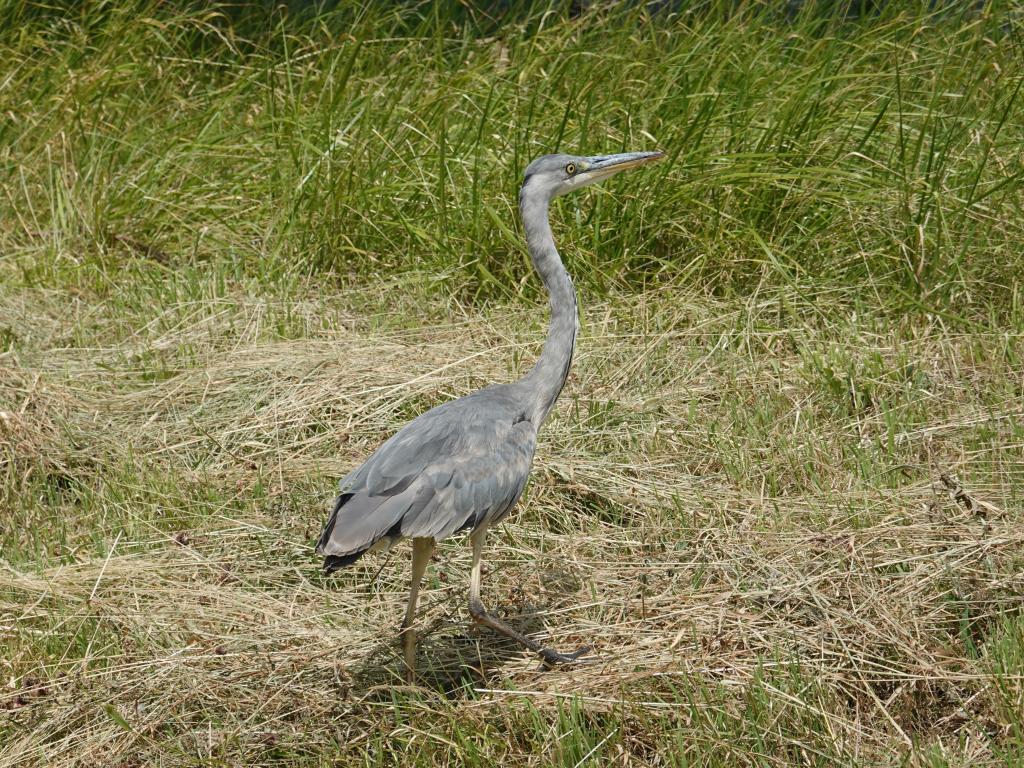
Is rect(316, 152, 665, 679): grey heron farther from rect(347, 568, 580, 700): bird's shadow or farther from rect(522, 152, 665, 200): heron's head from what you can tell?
rect(522, 152, 665, 200): heron's head

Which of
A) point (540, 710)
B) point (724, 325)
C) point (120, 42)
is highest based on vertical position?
point (120, 42)

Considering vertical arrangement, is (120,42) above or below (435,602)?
above

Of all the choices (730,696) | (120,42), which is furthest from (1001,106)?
(120,42)

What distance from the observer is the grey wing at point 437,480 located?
3590mm

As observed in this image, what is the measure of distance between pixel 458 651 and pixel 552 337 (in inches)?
40.4

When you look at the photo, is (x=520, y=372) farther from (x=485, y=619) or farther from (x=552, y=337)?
(x=485, y=619)

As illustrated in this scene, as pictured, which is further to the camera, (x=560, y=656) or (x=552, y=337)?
(x=552, y=337)

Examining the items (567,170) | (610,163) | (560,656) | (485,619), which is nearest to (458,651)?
(485,619)

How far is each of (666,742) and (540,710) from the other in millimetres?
366

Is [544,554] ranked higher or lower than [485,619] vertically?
lower

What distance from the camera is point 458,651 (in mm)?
4043

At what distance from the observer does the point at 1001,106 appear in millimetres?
6426

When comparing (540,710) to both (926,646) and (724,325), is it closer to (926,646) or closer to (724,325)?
(926,646)

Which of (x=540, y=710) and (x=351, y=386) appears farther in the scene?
(x=351, y=386)
